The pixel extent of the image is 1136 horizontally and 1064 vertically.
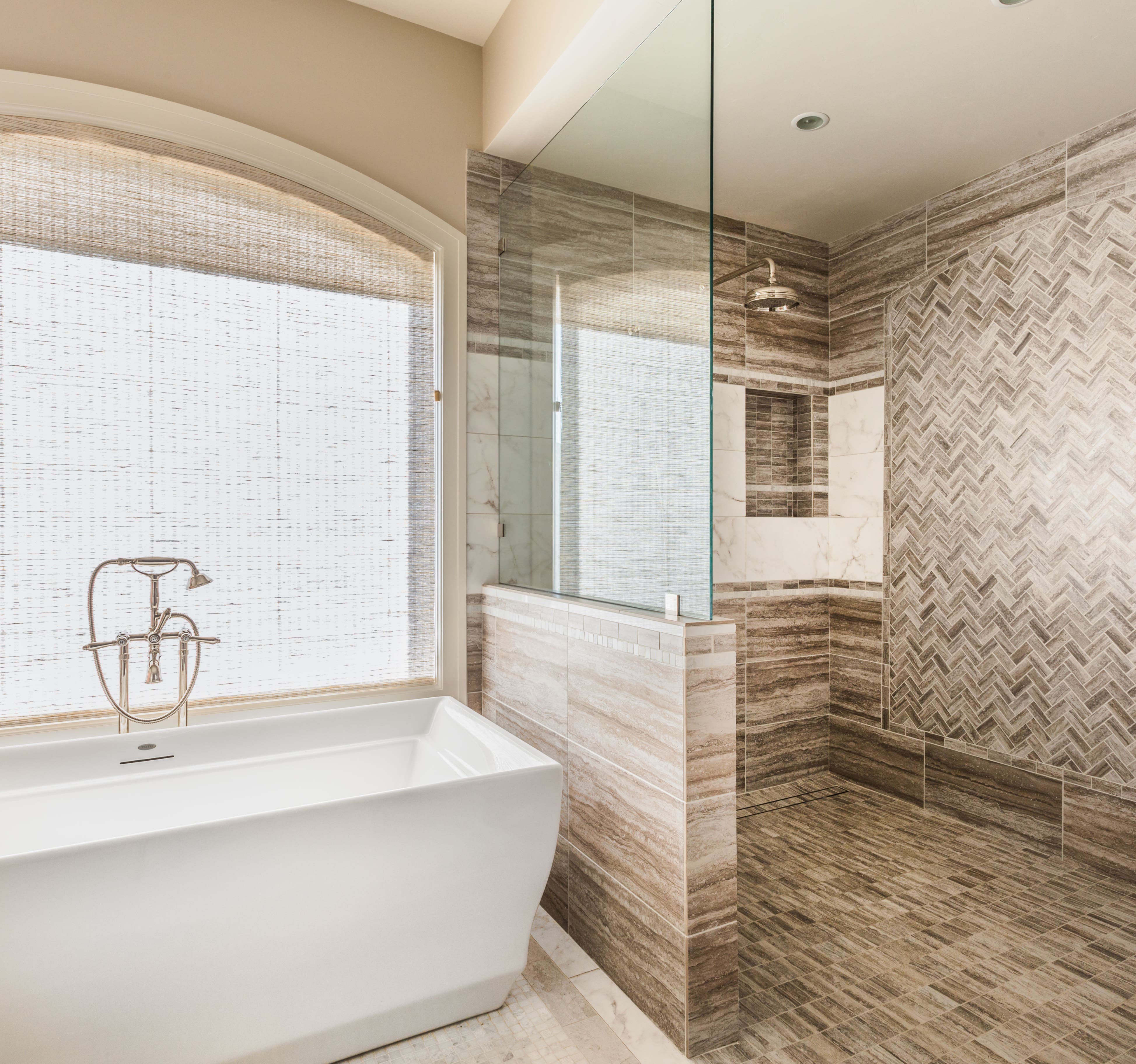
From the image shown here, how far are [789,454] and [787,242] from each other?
40.8 inches

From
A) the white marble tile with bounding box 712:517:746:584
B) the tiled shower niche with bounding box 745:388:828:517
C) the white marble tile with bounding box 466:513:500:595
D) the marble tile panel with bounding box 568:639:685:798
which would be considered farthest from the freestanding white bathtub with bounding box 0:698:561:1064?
the tiled shower niche with bounding box 745:388:828:517

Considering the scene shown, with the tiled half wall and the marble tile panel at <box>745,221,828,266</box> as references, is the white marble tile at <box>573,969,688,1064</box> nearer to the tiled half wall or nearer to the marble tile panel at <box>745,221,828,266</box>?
the tiled half wall

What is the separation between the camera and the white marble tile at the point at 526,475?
2383 mm

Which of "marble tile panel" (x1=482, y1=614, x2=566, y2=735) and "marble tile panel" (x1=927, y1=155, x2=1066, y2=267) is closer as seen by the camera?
"marble tile panel" (x1=482, y1=614, x2=566, y2=735)

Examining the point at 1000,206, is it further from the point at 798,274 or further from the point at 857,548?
the point at 857,548

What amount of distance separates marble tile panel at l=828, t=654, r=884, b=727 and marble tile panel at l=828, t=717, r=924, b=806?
43mm

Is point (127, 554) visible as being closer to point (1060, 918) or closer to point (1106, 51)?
point (1060, 918)

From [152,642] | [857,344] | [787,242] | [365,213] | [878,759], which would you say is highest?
[787,242]

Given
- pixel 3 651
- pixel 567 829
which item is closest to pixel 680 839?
pixel 567 829

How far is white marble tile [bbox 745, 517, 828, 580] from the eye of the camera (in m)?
3.33

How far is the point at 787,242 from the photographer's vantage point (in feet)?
11.4

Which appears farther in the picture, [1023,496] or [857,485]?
[857,485]

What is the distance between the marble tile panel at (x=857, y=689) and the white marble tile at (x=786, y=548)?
446mm

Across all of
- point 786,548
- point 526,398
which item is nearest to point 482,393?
point 526,398
